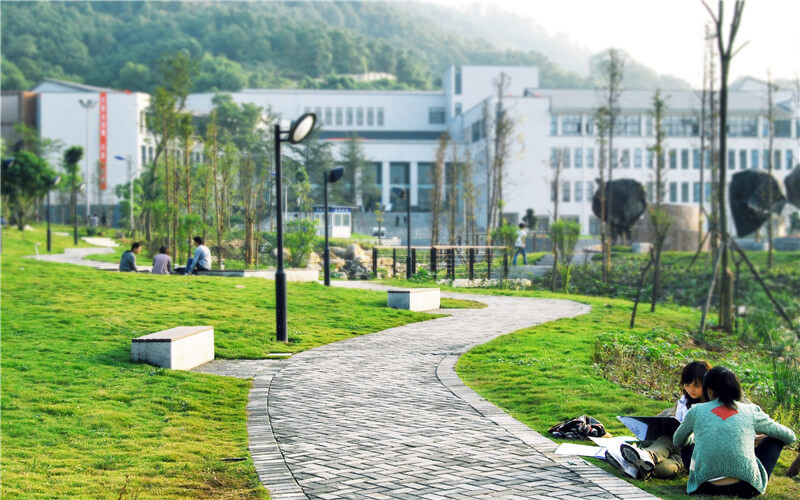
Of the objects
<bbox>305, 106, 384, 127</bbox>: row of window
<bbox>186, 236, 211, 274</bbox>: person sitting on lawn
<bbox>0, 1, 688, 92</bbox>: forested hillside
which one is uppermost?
<bbox>0, 1, 688, 92</bbox>: forested hillside

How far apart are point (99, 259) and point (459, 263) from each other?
47.3ft

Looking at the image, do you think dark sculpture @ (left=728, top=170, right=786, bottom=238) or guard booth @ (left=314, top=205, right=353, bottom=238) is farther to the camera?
guard booth @ (left=314, top=205, right=353, bottom=238)

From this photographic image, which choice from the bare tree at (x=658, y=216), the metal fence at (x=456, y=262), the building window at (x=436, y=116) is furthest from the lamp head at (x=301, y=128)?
the building window at (x=436, y=116)

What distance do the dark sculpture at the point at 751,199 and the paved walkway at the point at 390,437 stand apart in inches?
1325

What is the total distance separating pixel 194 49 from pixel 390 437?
16132cm

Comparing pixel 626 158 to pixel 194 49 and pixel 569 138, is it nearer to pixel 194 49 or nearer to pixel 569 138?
pixel 569 138

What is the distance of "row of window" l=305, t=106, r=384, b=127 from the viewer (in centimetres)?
10488

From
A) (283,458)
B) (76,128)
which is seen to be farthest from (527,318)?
(76,128)

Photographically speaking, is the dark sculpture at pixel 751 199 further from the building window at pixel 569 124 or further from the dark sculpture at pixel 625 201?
the building window at pixel 569 124

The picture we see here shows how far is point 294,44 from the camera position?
172m

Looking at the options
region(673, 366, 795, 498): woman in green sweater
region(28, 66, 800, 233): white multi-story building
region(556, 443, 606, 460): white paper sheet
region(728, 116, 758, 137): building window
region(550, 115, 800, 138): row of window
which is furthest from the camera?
region(728, 116, 758, 137): building window

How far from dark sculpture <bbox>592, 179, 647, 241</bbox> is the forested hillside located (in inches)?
3538

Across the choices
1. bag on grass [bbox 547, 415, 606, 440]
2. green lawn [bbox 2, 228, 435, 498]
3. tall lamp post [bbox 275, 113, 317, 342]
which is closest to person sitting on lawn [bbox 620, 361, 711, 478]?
bag on grass [bbox 547, 415, 606, 440]

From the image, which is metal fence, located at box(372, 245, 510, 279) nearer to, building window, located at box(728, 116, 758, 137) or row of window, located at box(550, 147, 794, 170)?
row of window, located at box(550, 147, 794, 170)
